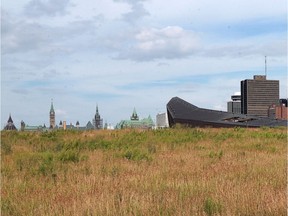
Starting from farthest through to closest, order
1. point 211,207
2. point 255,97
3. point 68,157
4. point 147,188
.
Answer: point 255,97 < point 68,157 < point 147,188 < point 211,207

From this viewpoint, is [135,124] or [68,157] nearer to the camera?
[68,157]

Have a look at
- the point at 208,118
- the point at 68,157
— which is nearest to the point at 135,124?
the point at 208,118

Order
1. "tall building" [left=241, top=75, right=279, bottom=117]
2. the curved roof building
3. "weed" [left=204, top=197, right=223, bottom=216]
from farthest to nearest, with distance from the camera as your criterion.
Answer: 1. "tall building" [left=241, top=75, right=279, bottom=117]
2. the curved roof building
3. "weed" [left=204, top=197, right=223, bottom=216]

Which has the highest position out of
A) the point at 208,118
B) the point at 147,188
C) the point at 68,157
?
the point at 208,118

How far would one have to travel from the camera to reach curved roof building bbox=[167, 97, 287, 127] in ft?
171

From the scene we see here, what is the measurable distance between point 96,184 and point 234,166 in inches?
172

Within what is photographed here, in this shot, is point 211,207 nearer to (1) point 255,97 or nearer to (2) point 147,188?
(2) point 147,188

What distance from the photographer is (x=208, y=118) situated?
5856 centimetres

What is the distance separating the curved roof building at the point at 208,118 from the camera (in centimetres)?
5209

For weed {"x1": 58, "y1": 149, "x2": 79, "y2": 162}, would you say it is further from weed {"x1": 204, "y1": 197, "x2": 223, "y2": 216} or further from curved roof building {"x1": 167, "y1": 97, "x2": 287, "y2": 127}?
curved roof building {"x1": 167, "y1": 97, "x2": 287, "y2": 127}

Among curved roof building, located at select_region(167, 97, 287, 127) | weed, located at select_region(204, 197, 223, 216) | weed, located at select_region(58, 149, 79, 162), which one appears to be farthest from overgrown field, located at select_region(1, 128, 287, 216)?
curved roof building, located at select_region(167, 97, 287, 127)

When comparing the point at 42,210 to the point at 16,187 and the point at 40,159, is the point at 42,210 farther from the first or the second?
the point at 40,159

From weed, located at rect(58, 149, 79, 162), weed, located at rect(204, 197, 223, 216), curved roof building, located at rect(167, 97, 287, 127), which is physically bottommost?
weed, located at rect(204, 197, 223, 216)

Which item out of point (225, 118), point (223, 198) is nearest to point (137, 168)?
point (223, 198)
